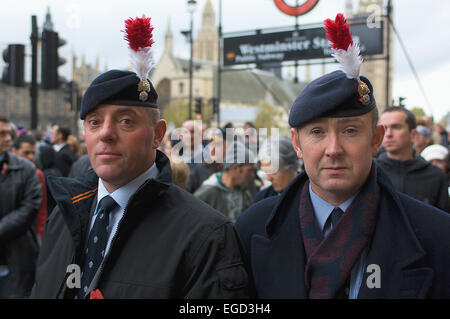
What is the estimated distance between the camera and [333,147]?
1.87 m

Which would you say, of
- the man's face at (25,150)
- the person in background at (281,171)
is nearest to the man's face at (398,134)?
A: the person in background at (281,171)

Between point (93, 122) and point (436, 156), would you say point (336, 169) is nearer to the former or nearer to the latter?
point (93, 122)

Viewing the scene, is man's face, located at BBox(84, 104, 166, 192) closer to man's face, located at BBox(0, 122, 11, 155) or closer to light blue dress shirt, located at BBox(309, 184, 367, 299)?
light blue dress shirt, located at BBox(309, 184, 367, 299)

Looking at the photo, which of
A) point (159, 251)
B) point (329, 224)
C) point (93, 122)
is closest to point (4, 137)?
point (93, 122)

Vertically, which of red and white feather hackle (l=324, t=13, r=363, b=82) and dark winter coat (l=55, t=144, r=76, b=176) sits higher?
red and white feather hackle (l=324, t=13, r=363, b=82)

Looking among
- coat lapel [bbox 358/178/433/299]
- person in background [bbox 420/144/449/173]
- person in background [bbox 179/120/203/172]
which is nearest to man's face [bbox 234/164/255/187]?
person in background [bbox 179/120/203/172]

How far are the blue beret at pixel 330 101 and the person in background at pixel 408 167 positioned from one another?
95.9 inches

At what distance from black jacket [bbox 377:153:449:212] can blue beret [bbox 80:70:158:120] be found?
275cm

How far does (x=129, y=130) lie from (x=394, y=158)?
2.96 meters

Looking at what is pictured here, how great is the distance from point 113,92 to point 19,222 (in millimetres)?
3055

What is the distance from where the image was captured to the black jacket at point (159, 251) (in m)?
1.94

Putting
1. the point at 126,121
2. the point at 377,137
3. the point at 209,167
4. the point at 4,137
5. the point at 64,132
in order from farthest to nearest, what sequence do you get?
the point at 64,132 < the point at 209,167 < the point at 4,137 < the point at 126,121 < the point at 377,137

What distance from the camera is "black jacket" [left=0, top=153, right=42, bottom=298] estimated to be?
4.64 meters

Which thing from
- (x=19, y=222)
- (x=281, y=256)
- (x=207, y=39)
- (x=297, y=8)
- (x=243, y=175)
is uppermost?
(x=207, y=39)
